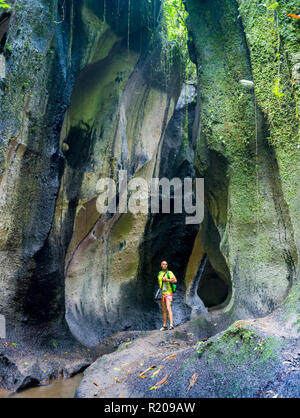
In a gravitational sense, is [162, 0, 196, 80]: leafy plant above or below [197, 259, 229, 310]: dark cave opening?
above

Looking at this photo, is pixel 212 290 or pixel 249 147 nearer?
pixel 249 147

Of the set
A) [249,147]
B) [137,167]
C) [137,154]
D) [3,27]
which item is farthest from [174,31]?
[249,147]

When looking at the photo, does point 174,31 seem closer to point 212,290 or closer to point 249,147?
point 249,147

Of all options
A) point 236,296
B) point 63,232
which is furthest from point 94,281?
point 236,296

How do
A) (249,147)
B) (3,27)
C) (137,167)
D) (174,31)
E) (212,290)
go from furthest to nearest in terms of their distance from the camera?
(212,290)
(137,167)
(174,31)
(3,27)
(249,147)

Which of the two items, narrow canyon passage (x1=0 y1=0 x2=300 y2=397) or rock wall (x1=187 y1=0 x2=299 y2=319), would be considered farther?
narrow canyon passage (x1=0 y1=0 x2=300 y2=397)

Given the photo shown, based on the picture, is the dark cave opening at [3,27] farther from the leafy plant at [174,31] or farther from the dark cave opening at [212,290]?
the dark cave opening at [212,290]

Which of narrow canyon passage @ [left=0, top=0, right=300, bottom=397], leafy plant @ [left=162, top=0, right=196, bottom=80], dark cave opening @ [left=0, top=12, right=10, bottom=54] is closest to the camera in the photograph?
narrow canyon passage @ [left=0, top=0, right=300, bottom=397]

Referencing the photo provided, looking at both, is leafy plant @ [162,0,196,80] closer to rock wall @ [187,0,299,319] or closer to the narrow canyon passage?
the narrow canyon passage

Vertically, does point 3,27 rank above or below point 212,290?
above

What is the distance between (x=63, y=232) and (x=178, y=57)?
542 cm

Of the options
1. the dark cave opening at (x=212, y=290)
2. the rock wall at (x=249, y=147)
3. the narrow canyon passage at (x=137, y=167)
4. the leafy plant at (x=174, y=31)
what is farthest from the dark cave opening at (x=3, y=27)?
the dark cave opening at (x=212, y=290)

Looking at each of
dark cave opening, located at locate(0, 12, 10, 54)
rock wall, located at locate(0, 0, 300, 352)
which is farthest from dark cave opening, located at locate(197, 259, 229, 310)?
dark cave opening, located at locate(0, 12, 10, 54)

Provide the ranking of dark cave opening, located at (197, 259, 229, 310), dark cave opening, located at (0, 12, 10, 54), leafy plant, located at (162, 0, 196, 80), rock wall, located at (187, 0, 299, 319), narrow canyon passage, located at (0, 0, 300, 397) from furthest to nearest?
1. dark cave opening, located at (197, 259, 229, 310)
2. leafy plant, located at (162, 0, 196, 80)
3. dark cave opening, located at (0, 12, 10, 54)
4. narrow canyon passage, located at (0, 0, 300, 397)
5. rock wall, located at (187, 0, 299, 319)
